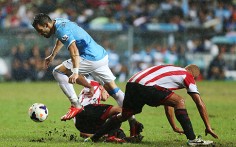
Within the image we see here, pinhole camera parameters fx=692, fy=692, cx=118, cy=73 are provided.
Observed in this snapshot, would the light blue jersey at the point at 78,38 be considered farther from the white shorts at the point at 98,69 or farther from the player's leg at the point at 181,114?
the player's leg at the point at 181,114

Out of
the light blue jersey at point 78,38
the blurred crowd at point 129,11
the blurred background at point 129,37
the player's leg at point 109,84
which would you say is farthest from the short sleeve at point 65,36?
the blurred crowd at point 129,11

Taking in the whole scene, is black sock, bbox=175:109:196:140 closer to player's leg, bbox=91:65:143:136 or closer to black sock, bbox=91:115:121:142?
black sock, bbox=91:115:121:142

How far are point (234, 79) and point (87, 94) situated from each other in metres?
20.9

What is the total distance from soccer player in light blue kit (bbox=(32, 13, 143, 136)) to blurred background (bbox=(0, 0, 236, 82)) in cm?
1758

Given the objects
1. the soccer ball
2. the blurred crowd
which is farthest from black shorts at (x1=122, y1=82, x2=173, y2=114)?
the blurred crowd

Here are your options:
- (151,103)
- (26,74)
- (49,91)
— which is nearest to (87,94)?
(151,103)

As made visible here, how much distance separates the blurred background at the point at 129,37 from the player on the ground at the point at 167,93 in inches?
778

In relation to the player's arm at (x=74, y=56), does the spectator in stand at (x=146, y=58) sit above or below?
above

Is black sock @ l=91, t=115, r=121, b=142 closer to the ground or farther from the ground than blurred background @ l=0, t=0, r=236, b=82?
closer to the ground

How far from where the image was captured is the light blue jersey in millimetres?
12078

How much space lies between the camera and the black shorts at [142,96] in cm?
1065

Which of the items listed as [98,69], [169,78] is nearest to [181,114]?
[169,78]

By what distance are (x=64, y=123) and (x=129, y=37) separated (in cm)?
1776

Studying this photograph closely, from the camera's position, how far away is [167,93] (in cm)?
1065
